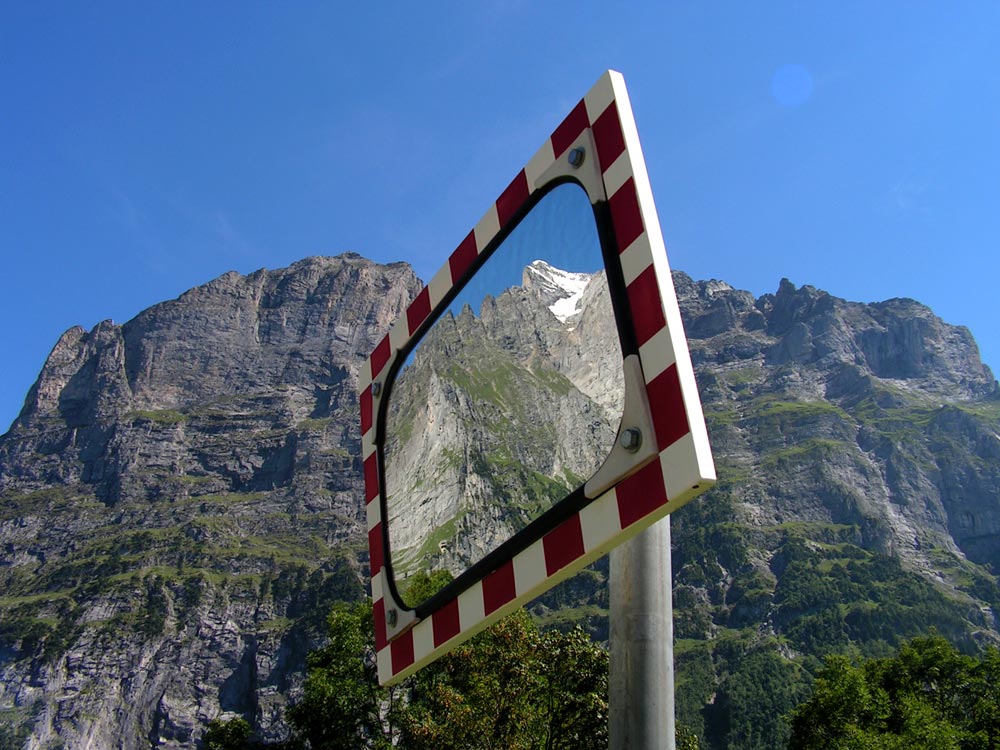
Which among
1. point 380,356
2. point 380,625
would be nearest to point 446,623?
point 380,625

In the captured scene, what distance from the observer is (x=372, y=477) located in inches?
144

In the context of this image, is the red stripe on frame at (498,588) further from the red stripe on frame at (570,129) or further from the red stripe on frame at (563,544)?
the red stripe on frame at (570,129)

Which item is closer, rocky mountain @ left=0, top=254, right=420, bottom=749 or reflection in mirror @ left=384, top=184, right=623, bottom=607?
Result: reflection in mirror @ left=384, top=184, right=623, bottom=607

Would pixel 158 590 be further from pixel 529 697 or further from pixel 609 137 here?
pixel 609 137

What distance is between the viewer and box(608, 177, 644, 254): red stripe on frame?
2.32 metres

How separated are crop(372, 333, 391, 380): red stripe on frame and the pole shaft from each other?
1.11 meters

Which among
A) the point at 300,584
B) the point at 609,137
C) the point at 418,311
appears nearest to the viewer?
the point at 609,137

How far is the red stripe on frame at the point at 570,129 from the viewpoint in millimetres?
2600

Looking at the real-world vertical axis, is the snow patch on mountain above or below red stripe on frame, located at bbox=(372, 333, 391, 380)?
below

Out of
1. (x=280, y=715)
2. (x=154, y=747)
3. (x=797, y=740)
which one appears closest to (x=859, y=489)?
(x=280, y=715)

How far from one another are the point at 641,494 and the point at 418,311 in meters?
1.55

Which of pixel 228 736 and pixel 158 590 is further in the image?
pixel 158 590

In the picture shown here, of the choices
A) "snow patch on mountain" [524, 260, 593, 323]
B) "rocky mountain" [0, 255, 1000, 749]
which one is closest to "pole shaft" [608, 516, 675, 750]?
"snow patch on mountain" [524, 260, 593, 323]

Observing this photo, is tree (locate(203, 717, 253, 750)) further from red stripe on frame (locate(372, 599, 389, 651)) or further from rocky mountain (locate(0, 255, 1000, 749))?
rocky mountain (locate(0, 255, 1000, 749))
